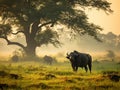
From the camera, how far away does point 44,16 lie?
4872cm

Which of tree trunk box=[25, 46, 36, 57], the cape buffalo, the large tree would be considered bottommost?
the cape buffalo

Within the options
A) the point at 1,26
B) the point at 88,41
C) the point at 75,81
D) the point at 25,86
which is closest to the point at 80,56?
the point at 75,81

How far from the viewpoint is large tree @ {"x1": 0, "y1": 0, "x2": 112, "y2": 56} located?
48.5 metres

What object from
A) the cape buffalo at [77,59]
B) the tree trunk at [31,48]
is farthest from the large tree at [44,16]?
the cape buffalo at [77,59]

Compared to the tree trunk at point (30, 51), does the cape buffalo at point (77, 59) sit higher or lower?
lower

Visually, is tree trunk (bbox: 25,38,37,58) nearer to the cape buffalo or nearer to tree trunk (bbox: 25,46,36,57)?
tree trunk (bbox: 25,46,36,57)

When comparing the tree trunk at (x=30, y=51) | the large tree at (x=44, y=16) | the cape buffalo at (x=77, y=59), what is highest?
the large tree at (x=44, y=16)

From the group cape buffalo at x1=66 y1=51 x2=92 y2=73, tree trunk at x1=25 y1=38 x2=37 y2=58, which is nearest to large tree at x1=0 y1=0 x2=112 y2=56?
tree trunk at x1=25 y1=38 x2=37 y2=58

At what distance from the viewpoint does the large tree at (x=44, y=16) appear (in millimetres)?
48500

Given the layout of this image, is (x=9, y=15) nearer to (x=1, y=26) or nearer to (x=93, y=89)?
(x=1, y=26)

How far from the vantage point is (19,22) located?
5147cm

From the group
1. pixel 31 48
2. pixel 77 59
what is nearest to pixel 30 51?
pixel 31 48

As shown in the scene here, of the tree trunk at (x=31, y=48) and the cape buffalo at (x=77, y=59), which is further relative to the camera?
the tree trunk at (x=31, y=48)

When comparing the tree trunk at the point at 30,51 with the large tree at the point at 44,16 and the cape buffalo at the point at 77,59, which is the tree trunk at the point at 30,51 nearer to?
the large tree at the point at 44,16
